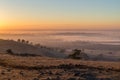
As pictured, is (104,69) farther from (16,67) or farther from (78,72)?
(16,67)

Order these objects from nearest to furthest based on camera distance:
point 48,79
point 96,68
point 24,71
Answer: point 48,79 < point 24,71 < point 96,68

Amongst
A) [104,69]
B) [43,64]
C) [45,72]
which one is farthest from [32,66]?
[104,69]

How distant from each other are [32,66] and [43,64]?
3.97ft

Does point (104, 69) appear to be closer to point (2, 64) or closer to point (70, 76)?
point (70, 76)

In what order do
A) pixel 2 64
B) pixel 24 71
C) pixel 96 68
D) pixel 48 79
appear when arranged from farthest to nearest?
pixel 2 64 < pixel 96 68 < pixel 24 71 < pixel 48 79

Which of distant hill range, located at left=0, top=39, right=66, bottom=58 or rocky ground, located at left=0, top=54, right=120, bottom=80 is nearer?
rocky ground, located at left=0, top=54, right=120, bottom=80

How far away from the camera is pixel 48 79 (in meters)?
20.7

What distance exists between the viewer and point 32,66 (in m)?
26.2

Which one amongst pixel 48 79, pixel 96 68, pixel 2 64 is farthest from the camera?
pixel 2 64

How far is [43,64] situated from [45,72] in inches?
155

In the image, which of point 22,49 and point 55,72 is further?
point 22,49

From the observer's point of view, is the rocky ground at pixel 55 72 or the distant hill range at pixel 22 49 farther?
the distant hill range at pixel 22 49

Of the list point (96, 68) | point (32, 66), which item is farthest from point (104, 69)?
point (32, 66)

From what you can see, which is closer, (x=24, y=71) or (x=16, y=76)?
(x=16, y=76)
